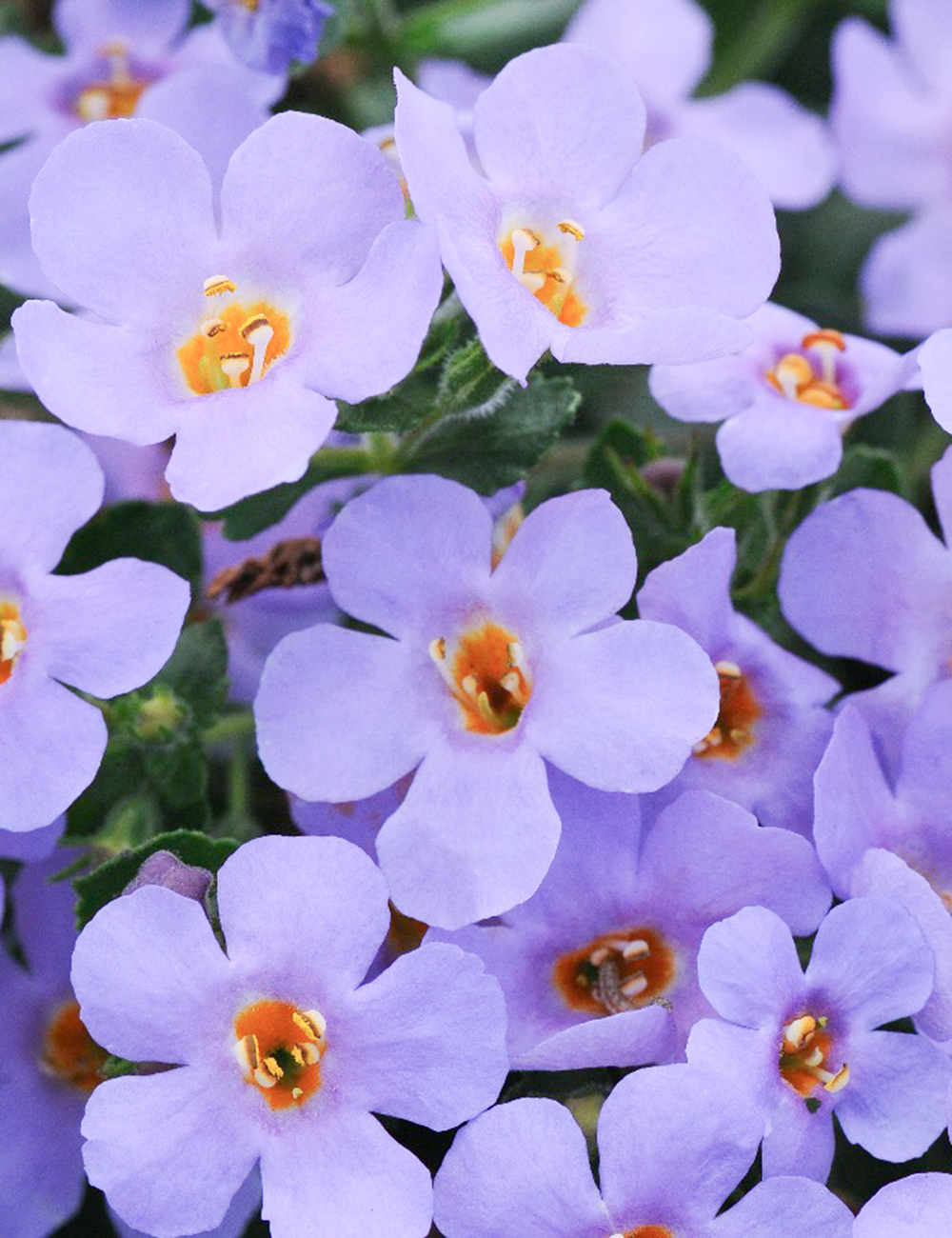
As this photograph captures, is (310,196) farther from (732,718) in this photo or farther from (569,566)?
(732,718)

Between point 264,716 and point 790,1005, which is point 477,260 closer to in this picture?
point 264,716

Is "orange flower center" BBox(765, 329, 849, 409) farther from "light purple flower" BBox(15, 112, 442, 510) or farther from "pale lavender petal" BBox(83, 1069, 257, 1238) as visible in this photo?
"pale lavender petal" BBox(83, 1069, 257, 1238)

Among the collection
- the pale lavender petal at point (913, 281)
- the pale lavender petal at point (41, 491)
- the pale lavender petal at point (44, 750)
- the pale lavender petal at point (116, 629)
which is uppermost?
the pale lavender petal at point (41, 491)

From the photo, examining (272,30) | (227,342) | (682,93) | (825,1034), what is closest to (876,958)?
(825,1034)

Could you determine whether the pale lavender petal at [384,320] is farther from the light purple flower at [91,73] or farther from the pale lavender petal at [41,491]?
the light purple flower at [91,73]

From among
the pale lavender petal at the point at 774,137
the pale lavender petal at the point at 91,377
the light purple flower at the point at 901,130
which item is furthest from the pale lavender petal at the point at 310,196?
the light purple flower at the point at 901,130

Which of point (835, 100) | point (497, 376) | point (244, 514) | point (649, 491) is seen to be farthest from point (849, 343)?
point (835, 100)

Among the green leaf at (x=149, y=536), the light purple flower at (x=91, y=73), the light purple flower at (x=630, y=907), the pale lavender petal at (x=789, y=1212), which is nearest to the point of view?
the pale lavender petal at (x=789, y=1212)
